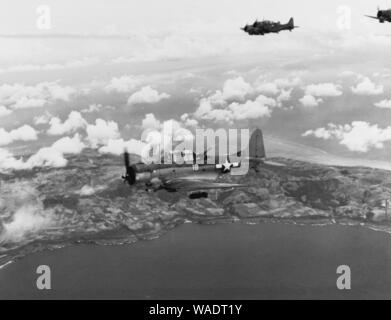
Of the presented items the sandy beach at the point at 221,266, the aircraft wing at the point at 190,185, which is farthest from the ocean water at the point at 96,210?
the aircraft wing at the point at 190,185

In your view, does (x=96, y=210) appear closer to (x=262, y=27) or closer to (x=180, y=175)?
(x=180, y=175)

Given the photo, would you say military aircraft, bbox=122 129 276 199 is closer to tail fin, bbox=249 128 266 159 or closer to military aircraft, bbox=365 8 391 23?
tail fin, bbox=249 128 266 159

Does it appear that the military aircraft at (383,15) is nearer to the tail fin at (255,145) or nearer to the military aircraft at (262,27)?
the military aircraft at (262,27)

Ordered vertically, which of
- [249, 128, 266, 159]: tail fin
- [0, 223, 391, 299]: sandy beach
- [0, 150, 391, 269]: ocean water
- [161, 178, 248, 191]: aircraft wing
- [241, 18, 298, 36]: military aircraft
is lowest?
[0, 223, 391, 299]: sandy beach

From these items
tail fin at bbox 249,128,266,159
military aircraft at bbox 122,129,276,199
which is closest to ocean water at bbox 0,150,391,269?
tail fin at bbox 249,128,266,159

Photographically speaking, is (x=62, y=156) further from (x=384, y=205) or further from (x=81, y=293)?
(x=384, y=205)

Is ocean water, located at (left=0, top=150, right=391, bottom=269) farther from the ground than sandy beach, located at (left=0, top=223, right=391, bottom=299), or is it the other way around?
ocean water, located at (left=0, top=150, right=391, bottom=269)

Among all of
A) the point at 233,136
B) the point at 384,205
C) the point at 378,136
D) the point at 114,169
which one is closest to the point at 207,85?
the point at 233,136

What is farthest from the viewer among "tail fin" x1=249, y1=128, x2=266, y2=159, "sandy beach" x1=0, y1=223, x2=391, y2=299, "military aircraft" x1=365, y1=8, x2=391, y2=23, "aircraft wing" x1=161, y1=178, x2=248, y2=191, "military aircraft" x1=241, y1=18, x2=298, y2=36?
"sandy beach" x1=0, y1=223, x2=391, y2=299

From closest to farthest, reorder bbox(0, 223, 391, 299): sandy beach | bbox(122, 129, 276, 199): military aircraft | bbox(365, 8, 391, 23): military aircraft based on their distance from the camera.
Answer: bbox(365, 8, 391, 23): military aircraft → bbox(122, 129, 276, 199): military aircraft → bbox(0, 223, 391, 299): sandy beach
